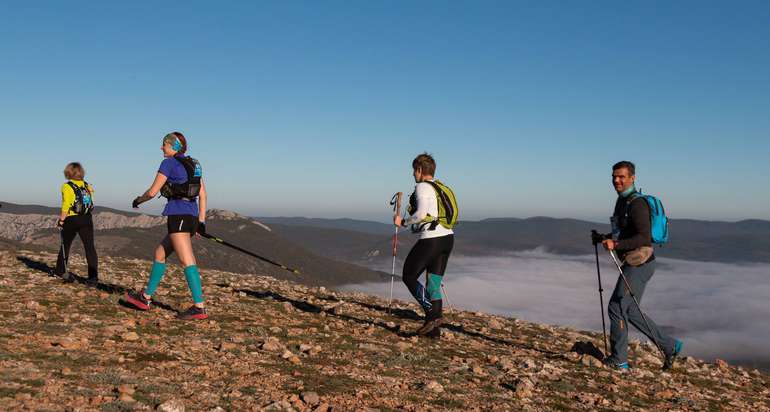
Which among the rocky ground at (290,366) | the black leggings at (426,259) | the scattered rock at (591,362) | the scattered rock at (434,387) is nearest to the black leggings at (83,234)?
the rocky ground at (290,366)

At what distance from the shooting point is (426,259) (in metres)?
9.92

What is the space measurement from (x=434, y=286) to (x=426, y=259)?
2.06 feet

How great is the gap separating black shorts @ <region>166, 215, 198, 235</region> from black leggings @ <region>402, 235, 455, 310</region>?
3778 millimetres

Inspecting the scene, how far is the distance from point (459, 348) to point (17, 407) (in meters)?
6.98

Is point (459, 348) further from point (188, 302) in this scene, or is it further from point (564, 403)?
point (188, 302)

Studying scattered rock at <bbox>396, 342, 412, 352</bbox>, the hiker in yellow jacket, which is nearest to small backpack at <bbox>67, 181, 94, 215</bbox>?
the hiker in yellow jacket

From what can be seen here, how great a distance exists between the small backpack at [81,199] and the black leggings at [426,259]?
7.89 metres

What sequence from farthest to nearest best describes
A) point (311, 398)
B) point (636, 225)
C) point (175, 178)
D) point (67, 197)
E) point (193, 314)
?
point (67, 197), point (193, 314), point (175, 178), point (636, 225), point (311, 398)

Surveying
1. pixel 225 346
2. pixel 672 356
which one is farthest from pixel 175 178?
pixel 672 356

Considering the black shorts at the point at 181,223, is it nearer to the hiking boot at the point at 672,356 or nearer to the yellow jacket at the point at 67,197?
the yellow jacket at the point at 67,197

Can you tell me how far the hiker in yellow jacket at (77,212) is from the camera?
1279 cm

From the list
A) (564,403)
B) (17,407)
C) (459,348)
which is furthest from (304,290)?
(17,407)

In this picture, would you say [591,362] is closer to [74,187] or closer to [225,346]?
[225,346]

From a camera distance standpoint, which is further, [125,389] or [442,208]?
[442,208]
